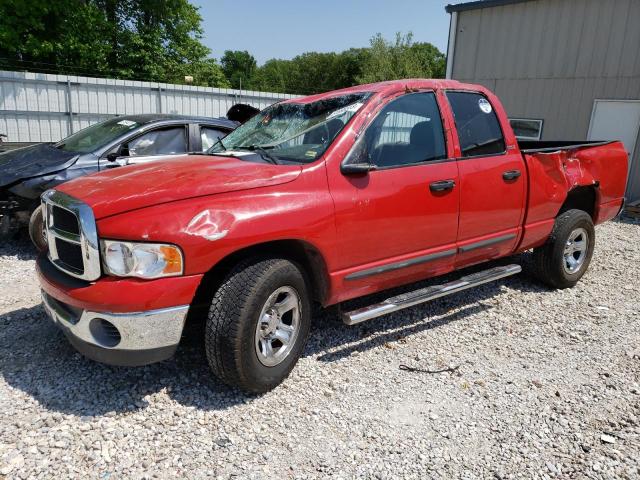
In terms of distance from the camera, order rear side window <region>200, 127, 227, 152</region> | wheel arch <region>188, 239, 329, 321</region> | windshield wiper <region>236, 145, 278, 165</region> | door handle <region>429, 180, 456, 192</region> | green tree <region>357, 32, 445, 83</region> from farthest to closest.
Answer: green tree <region>357, 32, 445, 83</region>
rear side window <region>200, 127, 227, 152</region>
door handle <region>429, 180, 456, 192</region>
windshield wiper <region>236, 145, 278, 165</region>
wheel arch <region>188, 239, 329, 321</region>

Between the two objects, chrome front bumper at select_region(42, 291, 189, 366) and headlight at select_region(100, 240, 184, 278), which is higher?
headlight at select_region(100, 240, 184, 278)

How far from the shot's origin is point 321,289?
326 centimetres

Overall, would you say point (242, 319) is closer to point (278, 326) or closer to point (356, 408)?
point (278, 326)

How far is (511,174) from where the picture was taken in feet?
13.7

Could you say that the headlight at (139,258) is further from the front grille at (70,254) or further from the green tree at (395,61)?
the green tree at (395,61)

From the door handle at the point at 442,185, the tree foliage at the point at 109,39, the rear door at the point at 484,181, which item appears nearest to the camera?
the door handle at the point at 442,185

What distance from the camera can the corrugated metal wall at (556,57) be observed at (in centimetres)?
1001

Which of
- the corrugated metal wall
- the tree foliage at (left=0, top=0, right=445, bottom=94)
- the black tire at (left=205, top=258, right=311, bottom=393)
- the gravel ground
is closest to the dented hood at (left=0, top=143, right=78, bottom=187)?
the gravel ground

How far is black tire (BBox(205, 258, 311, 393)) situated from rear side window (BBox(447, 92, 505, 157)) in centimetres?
195

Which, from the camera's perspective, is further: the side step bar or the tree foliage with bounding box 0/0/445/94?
the tree foliage with bounding box 0/0/445/94

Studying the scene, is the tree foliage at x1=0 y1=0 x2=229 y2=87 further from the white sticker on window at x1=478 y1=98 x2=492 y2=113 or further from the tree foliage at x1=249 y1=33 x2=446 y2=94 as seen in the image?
the white sticker on window at x1=478 y1=98 x2=492 y2=113

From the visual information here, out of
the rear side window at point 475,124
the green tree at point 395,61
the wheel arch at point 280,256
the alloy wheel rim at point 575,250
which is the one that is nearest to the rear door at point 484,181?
the rear side window at point 475,124

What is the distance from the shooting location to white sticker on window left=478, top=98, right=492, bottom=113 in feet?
13.9

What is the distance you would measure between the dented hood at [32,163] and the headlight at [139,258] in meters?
3.60
